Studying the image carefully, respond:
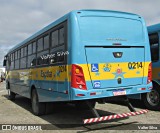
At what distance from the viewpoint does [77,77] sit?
673 centimetres

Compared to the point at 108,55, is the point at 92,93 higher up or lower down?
lower down

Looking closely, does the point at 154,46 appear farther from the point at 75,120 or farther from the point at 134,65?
the point at 75,120

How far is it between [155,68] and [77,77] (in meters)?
3.96

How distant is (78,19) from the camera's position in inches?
274

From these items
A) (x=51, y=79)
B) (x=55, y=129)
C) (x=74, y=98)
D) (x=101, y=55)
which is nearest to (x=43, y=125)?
(x=55, y=129)

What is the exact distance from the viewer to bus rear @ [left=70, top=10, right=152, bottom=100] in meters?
6.81

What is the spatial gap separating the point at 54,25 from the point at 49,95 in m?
2.12

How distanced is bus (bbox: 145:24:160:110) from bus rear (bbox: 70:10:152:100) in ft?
5.53

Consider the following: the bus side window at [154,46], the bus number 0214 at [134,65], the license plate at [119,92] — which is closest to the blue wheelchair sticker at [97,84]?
the license plate at [119,92]

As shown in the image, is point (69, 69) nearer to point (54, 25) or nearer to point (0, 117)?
point (54, 25)

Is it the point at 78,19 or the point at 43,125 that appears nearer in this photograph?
the point at 78,19

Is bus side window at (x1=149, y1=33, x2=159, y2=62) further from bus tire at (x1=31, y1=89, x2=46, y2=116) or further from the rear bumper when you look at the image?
bus tire at (x1=31, y1=89, x2=46, y2=116)

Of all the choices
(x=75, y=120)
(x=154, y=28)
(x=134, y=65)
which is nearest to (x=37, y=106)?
(x=75, y=120)

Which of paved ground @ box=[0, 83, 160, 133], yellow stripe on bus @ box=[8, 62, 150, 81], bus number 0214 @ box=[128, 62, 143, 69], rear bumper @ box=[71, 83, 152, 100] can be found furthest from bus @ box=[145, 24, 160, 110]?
rear bumper @ box=[71, 83, 152, 100]
